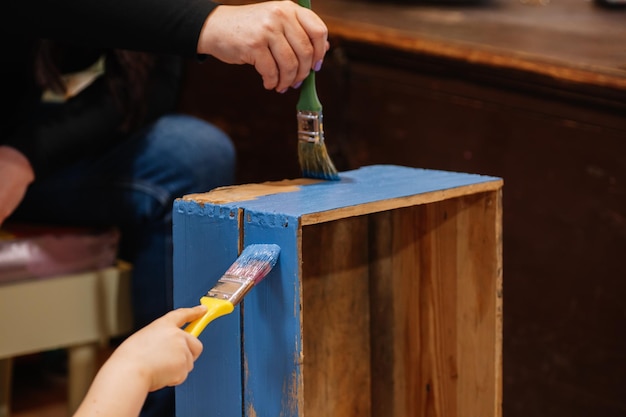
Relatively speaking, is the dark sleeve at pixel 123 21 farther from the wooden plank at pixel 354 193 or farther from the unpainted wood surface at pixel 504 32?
the unpainted wood surface at pixel 504 32

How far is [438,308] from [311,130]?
0.92ft

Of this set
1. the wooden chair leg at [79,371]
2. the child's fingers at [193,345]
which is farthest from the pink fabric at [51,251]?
the child's fingers at [193,345]

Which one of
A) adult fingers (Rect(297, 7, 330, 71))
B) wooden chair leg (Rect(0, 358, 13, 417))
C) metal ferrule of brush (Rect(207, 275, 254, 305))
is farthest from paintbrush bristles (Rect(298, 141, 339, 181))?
wooden chair leg (Rect(0, 358, 13, 417))

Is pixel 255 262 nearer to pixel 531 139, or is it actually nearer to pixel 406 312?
pixel 406 312

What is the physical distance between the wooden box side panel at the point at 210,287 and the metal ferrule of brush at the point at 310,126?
0.16 metres

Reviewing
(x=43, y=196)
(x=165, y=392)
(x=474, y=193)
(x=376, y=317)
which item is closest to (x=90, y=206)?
(x=43, y=196)

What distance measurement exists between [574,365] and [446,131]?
42 centimetres

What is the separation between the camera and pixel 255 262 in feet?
2.66

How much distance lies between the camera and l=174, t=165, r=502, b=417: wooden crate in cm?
85

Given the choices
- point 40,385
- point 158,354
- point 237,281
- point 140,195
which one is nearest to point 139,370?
point 158,354

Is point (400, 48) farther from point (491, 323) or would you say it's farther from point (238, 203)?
point (238, 203)

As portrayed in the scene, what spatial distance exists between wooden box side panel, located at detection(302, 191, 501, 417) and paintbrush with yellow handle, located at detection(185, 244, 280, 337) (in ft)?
0.75

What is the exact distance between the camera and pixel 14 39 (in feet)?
3.74

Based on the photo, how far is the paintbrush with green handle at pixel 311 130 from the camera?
973 millimetres
